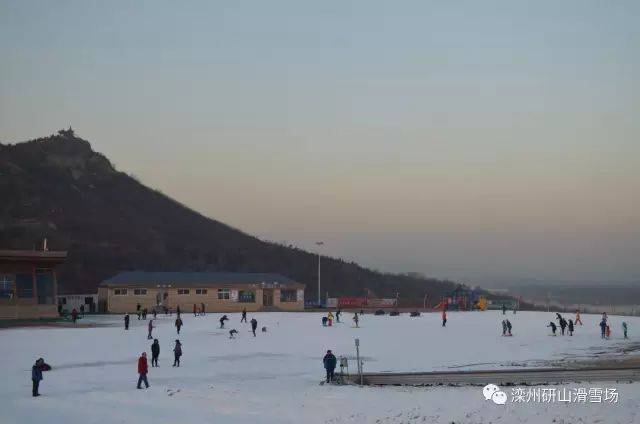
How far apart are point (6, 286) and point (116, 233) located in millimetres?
103529

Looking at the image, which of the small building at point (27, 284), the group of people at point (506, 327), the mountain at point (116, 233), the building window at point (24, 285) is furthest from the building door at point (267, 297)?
the mountain at point (116, 233)

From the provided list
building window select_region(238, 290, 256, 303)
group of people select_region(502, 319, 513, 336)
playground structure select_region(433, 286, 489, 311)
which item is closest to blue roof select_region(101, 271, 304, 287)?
building window select_region(238, 290, 256, 303)

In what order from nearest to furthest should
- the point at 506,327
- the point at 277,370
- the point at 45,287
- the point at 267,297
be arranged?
the point at 277,370
the point at 506,327
the point at 45,287
the point at 267,297

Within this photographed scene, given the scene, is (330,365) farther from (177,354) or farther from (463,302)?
(463,302)

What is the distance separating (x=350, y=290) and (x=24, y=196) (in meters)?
76.8

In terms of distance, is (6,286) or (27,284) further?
(27,284)

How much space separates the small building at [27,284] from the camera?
57281 mm

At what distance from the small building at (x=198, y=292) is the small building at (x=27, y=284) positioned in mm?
8109

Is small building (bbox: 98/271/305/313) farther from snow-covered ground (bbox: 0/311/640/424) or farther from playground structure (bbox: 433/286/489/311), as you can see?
playground structure (bbox: 433/286/489/311)

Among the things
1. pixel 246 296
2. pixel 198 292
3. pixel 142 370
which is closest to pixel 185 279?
pixel 198 292

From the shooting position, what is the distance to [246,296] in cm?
7112

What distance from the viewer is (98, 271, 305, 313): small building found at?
67.7 metres

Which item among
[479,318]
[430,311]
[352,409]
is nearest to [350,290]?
[430,311]

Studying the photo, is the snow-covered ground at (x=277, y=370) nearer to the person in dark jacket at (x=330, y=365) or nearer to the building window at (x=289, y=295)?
the person in dark jacket at (x=330, y=365)
